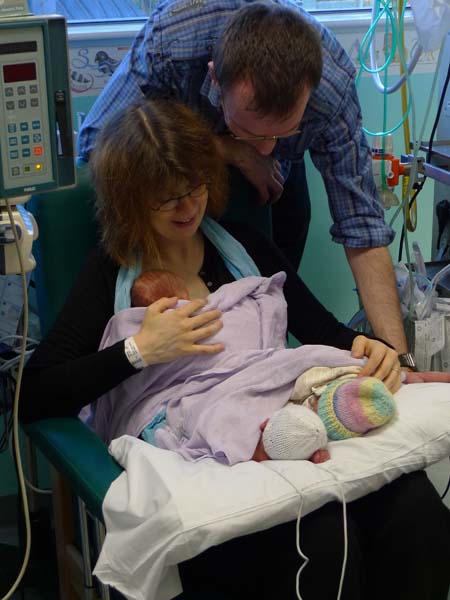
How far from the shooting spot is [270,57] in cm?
178

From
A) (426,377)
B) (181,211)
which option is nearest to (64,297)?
(181,211)

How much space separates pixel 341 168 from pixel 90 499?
102cm

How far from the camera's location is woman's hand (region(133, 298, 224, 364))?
175cm

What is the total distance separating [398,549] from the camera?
1.63 metres

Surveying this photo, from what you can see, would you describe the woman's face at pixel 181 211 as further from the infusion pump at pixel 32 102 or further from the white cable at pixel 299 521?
the white cable at pixel 299 521

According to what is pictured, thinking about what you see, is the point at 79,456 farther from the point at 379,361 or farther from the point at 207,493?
the point at 379,361

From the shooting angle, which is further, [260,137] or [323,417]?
[260,137]

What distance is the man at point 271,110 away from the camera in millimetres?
1828

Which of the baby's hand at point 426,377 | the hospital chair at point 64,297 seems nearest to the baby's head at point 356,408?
the baby's hand at point 426,377

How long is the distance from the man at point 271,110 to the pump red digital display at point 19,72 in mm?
451

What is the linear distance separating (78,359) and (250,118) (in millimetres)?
598

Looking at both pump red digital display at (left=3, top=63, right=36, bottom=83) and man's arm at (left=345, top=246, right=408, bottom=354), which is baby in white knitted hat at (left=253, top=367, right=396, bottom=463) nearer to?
man's arm at (left=345, top=246, right=408, bottom=354)

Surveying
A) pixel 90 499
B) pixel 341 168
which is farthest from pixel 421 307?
pixel 90 499

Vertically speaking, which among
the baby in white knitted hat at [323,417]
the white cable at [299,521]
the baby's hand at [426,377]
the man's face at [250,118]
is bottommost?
the white cable at [299,521]
